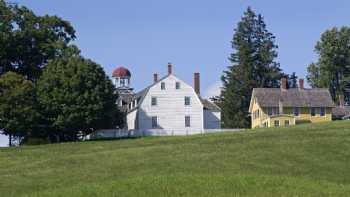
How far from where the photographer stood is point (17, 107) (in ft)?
246

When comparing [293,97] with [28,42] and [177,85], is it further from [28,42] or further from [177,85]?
[28,42]

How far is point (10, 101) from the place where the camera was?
7556 centimetres

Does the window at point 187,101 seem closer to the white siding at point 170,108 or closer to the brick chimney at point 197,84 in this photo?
the white siding at point 170,108

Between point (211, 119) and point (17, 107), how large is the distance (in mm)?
30230

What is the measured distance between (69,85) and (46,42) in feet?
31.5

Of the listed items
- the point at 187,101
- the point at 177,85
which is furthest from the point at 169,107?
the point at 177,85

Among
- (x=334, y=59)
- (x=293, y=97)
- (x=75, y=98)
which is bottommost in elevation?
(x=75, y=98)

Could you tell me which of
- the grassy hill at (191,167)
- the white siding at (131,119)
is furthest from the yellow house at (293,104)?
the grassy hill at (191,167)

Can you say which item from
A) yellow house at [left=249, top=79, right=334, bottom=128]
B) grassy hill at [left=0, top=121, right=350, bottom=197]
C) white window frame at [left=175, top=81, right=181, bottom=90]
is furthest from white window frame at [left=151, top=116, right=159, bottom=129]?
grassy hill at [left=0, top=121, right=350, bottom=197]

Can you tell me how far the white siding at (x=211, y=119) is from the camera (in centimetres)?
9862

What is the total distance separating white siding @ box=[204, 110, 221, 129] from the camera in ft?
324

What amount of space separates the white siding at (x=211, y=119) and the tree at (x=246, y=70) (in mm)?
11779

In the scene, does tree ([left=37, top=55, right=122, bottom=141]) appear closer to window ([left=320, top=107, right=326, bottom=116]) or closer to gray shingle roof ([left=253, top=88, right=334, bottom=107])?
gray shingle roof ([left=253, top=88, right=334, bottom=107])

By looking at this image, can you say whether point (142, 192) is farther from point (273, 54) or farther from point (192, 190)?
point (273, 54)
